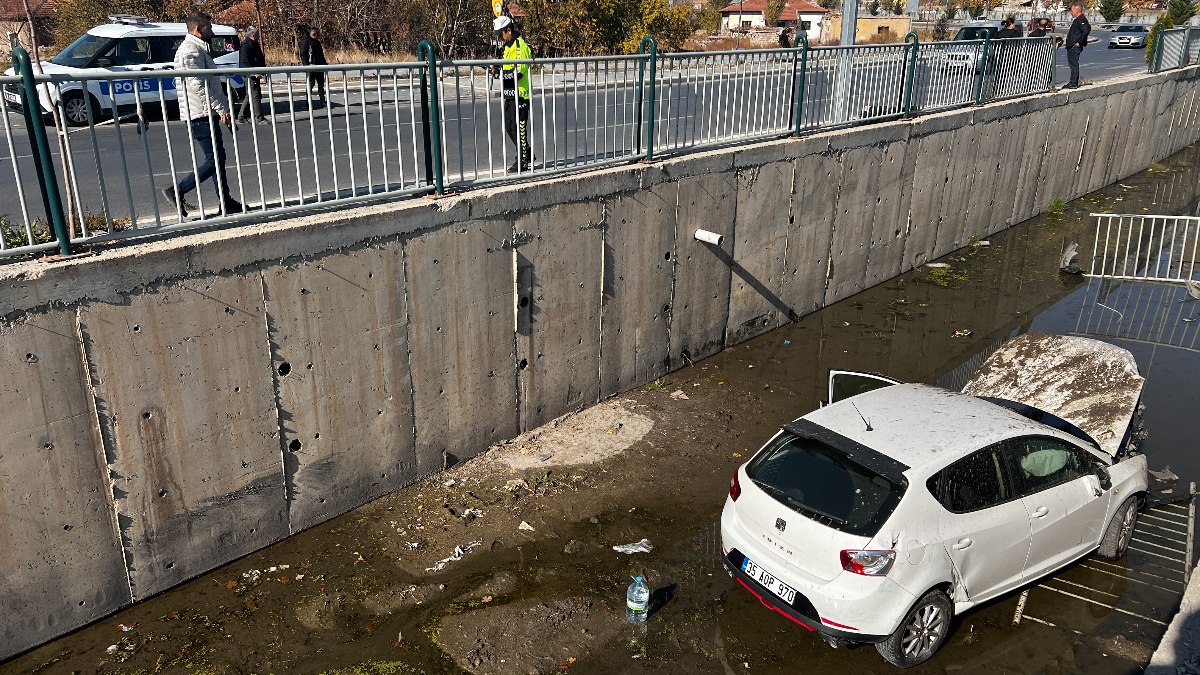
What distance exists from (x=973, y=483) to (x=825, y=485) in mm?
1007

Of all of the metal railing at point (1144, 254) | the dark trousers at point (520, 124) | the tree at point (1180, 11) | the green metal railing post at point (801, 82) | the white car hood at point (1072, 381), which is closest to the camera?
the white car hood at point (1072, 381)

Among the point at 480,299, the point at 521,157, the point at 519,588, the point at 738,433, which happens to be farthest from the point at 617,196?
the point at 519,588

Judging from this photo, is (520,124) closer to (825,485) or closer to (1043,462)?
(825,485)

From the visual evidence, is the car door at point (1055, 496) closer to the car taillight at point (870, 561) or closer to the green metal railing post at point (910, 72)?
the car taillight at point (870, 561)

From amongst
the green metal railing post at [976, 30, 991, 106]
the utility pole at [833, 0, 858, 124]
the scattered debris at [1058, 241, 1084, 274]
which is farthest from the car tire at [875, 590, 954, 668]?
A: the green metal railing post at [976, 30, 991, 106]

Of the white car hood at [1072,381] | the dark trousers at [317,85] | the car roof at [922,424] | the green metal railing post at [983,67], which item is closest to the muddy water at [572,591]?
the white car hood at [1072,381]

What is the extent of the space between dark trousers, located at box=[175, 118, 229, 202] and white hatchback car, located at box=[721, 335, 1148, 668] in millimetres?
4403

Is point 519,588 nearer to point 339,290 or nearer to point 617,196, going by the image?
point 339,290

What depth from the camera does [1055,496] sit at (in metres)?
5.96

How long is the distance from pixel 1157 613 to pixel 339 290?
652 centimetres

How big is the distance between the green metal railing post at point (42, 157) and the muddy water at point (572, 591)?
2.70 meters

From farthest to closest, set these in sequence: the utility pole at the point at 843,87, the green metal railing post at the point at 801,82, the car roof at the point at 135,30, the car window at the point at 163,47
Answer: the car window at the point at 163,47 → the car roof at the point at 135,30 → the utility pole at the point at 843,87 → the green metal railing post at the point at 801,82

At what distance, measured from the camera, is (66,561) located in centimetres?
566

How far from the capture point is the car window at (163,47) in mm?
16469
